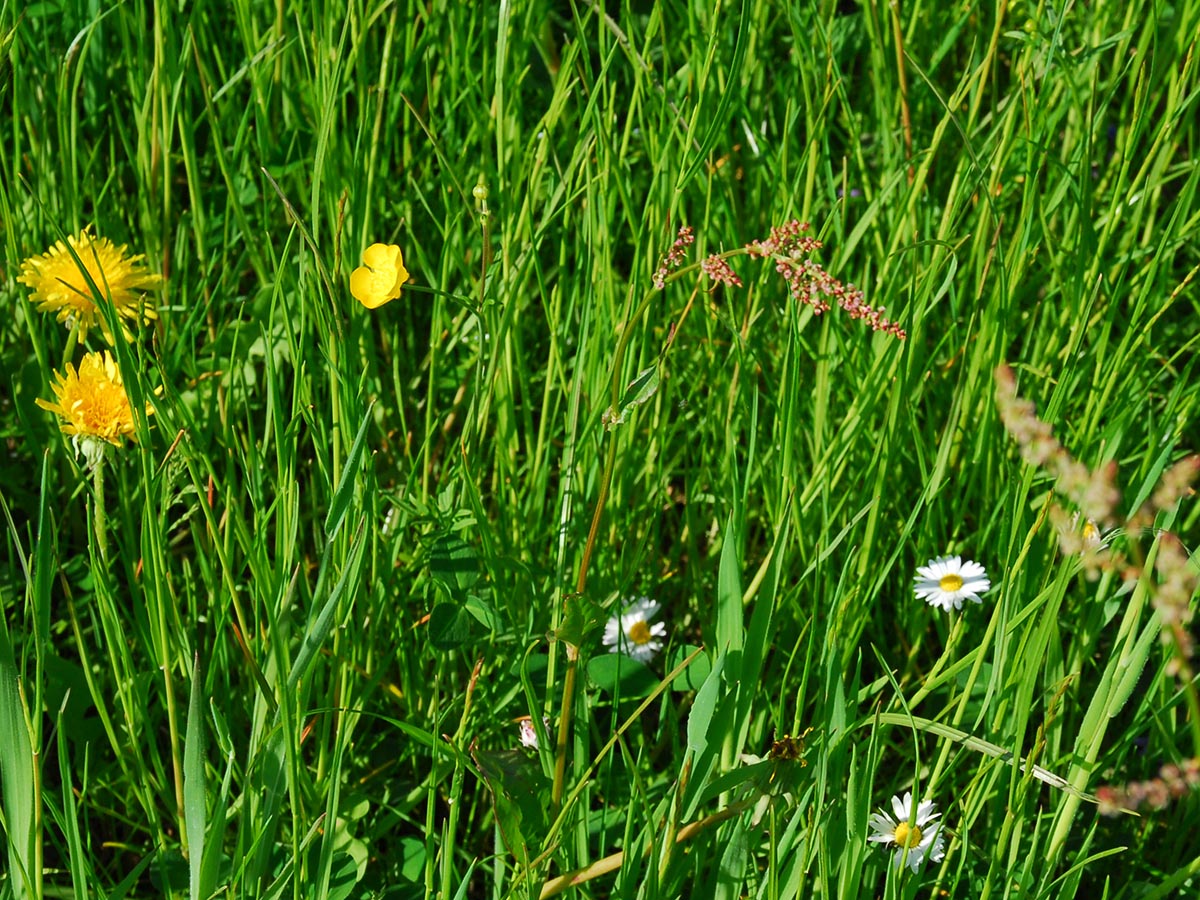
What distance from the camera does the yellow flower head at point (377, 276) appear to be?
1.01 m

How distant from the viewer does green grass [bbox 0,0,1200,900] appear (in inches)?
37.4

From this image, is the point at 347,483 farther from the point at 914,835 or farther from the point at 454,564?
the point at 914,835

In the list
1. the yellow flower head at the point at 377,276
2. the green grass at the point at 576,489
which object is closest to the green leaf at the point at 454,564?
the green grass at the point at 576,489

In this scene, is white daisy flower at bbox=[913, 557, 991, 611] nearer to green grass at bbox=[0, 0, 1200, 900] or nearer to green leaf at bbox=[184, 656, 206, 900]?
green grass at bbox=[0, 0, 1200, 900]

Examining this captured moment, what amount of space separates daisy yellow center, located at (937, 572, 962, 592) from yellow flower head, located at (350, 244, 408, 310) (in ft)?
2.07

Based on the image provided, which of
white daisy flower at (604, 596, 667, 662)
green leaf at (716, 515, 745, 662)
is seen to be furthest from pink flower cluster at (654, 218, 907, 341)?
white daisy flower at (604, 596, 667, 662)

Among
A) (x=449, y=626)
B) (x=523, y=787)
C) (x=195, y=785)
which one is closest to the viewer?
(x=195, y=785)

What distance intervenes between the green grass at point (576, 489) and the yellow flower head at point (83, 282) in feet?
0.15

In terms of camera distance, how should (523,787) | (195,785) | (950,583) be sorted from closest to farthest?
(195,785), (523,787), (950,583)

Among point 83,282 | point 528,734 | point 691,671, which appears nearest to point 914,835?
point 691,671

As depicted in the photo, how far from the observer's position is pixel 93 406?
3.39 feet

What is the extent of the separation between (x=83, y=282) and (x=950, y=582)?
0.91 meters

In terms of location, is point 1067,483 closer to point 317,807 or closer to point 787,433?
point 787,433

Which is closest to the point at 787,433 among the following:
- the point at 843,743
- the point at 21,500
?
the point at 843,743
